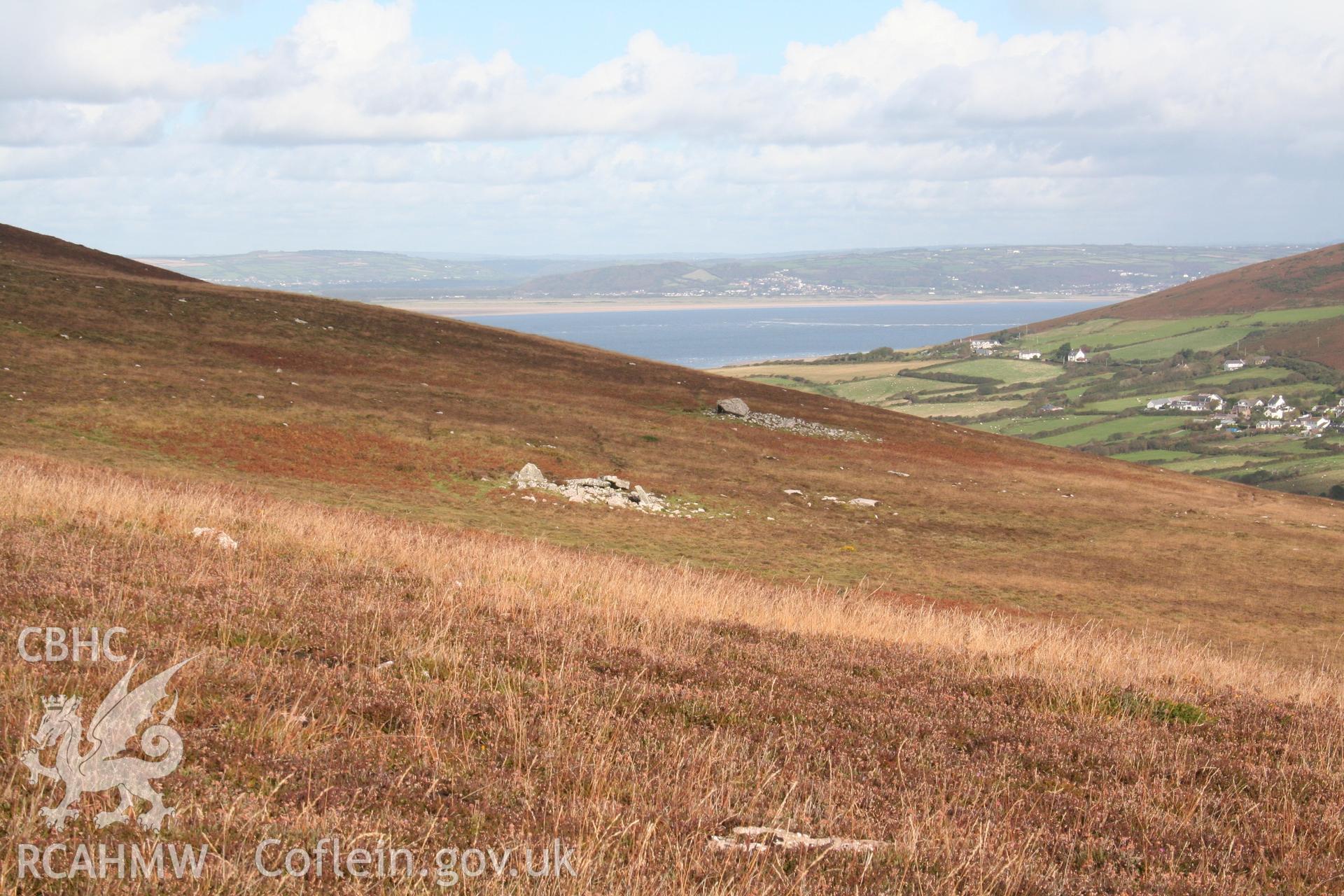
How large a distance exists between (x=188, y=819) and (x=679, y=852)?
2.49 meters

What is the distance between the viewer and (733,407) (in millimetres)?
Answer: 51000

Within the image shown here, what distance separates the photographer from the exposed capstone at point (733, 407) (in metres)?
50.8

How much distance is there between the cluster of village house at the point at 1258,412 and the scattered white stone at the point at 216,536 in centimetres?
16226

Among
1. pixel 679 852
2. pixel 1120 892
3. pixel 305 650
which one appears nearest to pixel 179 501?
pixel 305 650

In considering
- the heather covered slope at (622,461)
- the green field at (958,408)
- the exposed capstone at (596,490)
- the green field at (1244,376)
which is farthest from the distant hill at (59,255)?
the green field at (1244,376)

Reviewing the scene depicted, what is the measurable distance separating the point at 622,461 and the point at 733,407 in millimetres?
14059

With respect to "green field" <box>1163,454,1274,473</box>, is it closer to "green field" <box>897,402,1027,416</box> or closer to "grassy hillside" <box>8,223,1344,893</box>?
"green field" <box>897,402,1027,416</box>

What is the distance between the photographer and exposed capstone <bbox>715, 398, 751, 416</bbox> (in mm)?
50781

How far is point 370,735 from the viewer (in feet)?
19.6

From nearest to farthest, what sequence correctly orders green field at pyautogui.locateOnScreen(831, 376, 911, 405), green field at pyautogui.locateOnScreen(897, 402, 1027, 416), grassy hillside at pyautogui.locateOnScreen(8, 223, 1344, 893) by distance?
grassy hillside at pyautogui.locateOnScreen(8, 223, 1344, 893)
green field at pyautogui.locateOnScreen(897, 402, 1027, 416)
green field at pyautogui.locateOnScreen(831, 376, 911, 405)

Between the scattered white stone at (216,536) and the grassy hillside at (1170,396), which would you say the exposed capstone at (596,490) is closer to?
the scattered white stone at (216,536)

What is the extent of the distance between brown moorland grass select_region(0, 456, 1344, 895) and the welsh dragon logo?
100 millimetres

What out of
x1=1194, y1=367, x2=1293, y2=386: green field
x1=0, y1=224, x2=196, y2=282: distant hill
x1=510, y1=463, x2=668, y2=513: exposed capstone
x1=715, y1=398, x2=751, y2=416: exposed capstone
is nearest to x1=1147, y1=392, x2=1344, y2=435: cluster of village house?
x1=1194, y1=367, x2=1293, y2=386: green field

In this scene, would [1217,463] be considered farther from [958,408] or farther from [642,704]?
[642,704]
